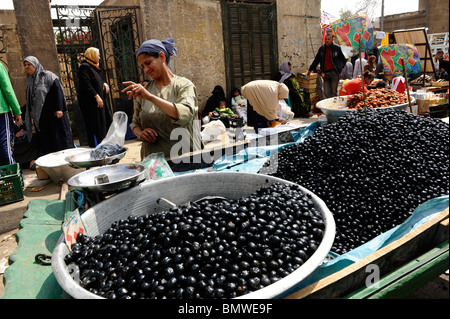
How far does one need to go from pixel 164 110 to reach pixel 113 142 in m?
0.52

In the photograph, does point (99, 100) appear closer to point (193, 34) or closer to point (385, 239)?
point (193, 34)

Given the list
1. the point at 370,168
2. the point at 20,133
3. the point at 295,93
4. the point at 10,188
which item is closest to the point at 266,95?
the point at 370,168

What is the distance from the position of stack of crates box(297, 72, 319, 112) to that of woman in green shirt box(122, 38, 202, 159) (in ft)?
21.1

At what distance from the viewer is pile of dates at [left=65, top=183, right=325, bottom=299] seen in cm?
132

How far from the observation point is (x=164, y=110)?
7.91 feet

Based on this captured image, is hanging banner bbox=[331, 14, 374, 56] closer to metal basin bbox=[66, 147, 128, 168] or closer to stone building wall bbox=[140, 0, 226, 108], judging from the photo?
stone building wall bbox=[140, 0, 226, 108]

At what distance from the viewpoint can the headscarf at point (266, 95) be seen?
4.92 metres

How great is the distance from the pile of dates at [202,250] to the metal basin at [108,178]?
0.25 metres

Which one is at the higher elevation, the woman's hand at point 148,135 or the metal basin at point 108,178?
the woman's hand at point 148,135

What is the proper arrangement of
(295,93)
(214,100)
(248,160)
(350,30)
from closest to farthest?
1. (248,160)
2. (214,100)
3. (295,93)
4. (350,30)

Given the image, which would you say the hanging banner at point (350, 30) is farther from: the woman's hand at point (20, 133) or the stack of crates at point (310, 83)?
the woman's hand at point (20, 133)

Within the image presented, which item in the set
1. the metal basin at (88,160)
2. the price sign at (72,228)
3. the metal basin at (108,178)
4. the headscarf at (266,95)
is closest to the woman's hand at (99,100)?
the headscarf at (266,95)

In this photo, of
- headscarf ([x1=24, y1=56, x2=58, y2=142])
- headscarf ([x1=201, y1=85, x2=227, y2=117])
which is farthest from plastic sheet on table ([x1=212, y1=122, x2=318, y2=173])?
headscarf ([x1=201, y1=85, x2=227, y2=117])
